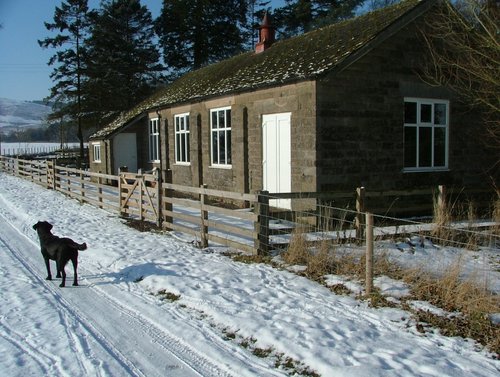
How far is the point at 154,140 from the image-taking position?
929 inches

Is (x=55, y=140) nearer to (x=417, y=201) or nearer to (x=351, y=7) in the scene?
(x=351, y=7)

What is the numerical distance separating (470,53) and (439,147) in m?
2.72

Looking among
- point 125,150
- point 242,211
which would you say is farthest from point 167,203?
point 125,150

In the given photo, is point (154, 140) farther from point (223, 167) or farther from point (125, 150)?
point (223, 167)

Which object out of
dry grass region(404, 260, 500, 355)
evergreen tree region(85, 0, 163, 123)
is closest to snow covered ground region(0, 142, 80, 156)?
evergreen tree region(85, 0, 163, 123)

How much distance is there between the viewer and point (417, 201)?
1362cm

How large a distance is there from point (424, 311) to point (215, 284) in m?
2.91

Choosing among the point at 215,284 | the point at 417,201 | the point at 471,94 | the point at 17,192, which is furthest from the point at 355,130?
the point at 17,192

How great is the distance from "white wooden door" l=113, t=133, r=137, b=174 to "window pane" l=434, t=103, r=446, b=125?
16147 millimetres

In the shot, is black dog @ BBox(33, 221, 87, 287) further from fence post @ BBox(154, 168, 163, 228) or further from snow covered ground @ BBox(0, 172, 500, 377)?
fence post @ BBox(154, 168, 163, 228)

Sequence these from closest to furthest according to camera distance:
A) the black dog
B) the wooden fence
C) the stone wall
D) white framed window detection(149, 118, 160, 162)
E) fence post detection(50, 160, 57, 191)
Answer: the black dog < the wooden fence < the stone wall < fence post detection(50, 160, 57, 191) < white framed window detection(149, 118, 160, 162)

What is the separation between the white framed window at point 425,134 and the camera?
1361 centimetres

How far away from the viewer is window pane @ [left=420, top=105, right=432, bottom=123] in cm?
1384

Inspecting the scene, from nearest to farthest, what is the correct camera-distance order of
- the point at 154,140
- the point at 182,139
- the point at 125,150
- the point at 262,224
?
1. the point at 262,224
2. the point at 182,139
3. the point at 154,140
4. the point at 125,150
